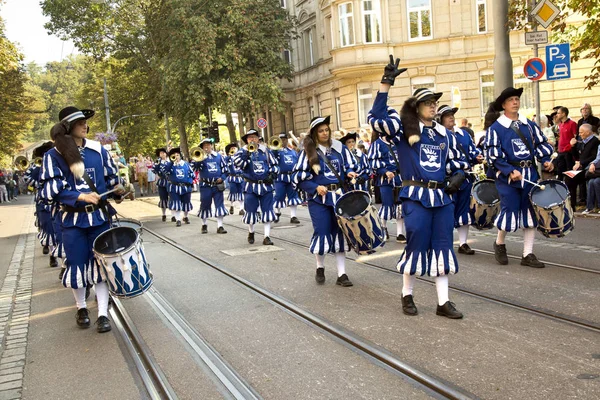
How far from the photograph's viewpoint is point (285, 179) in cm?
1600

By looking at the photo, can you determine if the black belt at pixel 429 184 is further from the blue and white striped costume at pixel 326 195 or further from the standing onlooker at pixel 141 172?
the standing onlooker at pixel 141 172

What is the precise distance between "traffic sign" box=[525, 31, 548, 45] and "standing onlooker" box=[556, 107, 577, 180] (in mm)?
2610

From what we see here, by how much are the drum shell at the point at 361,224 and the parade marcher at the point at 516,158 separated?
205 centimetres

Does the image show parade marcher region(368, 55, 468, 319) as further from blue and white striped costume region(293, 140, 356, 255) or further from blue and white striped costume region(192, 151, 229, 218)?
blue and white striped costume region(192, 151, 229, 218)

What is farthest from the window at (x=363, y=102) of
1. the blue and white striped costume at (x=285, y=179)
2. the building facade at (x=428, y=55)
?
the blue and white striped costume at (x=285, y=179)

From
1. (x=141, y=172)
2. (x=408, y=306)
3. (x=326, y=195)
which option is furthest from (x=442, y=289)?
(x=141, y=172)

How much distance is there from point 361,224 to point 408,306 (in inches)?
45.8

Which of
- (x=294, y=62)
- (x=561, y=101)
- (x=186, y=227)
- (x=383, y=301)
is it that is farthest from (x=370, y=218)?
(x=294, y=62)

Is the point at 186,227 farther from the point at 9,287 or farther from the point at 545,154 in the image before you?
the point at 545,154

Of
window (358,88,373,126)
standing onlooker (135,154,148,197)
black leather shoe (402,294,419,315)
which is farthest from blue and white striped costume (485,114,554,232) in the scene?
standing onlooker (135,154,148,197)

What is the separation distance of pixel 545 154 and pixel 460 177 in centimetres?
Answer: 250

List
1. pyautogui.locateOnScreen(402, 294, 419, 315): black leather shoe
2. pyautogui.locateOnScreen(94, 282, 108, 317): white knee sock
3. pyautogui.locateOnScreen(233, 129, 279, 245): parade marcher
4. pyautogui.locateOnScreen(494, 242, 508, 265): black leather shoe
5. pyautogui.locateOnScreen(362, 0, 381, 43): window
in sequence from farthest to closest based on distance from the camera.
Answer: pyautogui.locateOnScreen(362, 0, 381, 43): window < pyautogui.locateOnScreen(233, 129, 279, 245): parade marcher < pyautogui.locateOnScreen(494, 242, 508, 265): black leather shoe < pyautogui.locateOnScreen(94, 282, 108, 317): white knee sock < pyautogui.locateOnScreen(402, 294, 419, 315): black leather shoe

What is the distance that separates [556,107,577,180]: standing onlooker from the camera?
15.2 m

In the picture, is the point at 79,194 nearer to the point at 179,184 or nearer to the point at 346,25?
the point at 179,184
